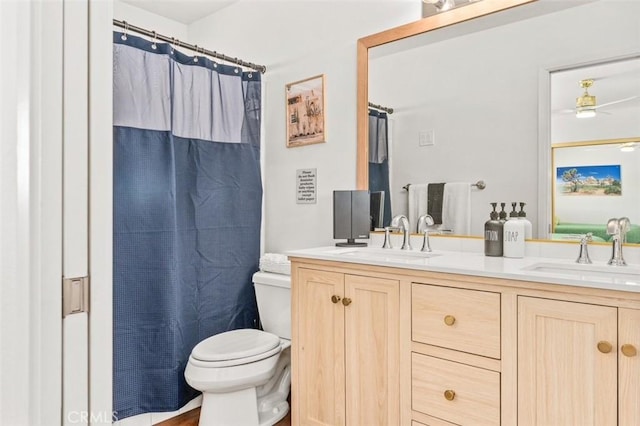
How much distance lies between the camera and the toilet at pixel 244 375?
1.89 meters

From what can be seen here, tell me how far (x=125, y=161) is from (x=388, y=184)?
4.24 feet

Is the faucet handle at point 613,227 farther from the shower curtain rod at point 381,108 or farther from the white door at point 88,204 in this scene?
the white door at point 88,204

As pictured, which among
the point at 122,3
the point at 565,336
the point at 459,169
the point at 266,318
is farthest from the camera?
the point at 122,3

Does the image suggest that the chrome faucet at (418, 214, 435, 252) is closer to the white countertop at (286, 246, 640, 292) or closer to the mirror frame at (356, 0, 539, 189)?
the white countertop at (286, 246, 640, 292)

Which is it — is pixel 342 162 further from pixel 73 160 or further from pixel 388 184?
pixel 73 160

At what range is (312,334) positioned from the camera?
1814 mm

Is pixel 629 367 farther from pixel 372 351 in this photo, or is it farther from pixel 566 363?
pixel 372 351

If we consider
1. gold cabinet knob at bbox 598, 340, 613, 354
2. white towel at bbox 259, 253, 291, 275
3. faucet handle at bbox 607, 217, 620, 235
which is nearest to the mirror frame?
white towel at bbox 259, 253, 291, 275

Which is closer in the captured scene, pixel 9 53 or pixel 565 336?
pixel 9 53

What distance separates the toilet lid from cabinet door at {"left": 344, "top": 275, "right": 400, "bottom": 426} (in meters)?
0.51

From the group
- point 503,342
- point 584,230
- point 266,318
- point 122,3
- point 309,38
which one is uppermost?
point 122,3

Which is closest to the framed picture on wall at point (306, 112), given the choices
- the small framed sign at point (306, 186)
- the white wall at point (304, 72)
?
the white wall at point (304, 72)

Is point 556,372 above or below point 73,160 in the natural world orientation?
below

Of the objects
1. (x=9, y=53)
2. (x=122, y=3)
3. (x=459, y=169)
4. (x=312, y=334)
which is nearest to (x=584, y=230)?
(x=459, y=169)
